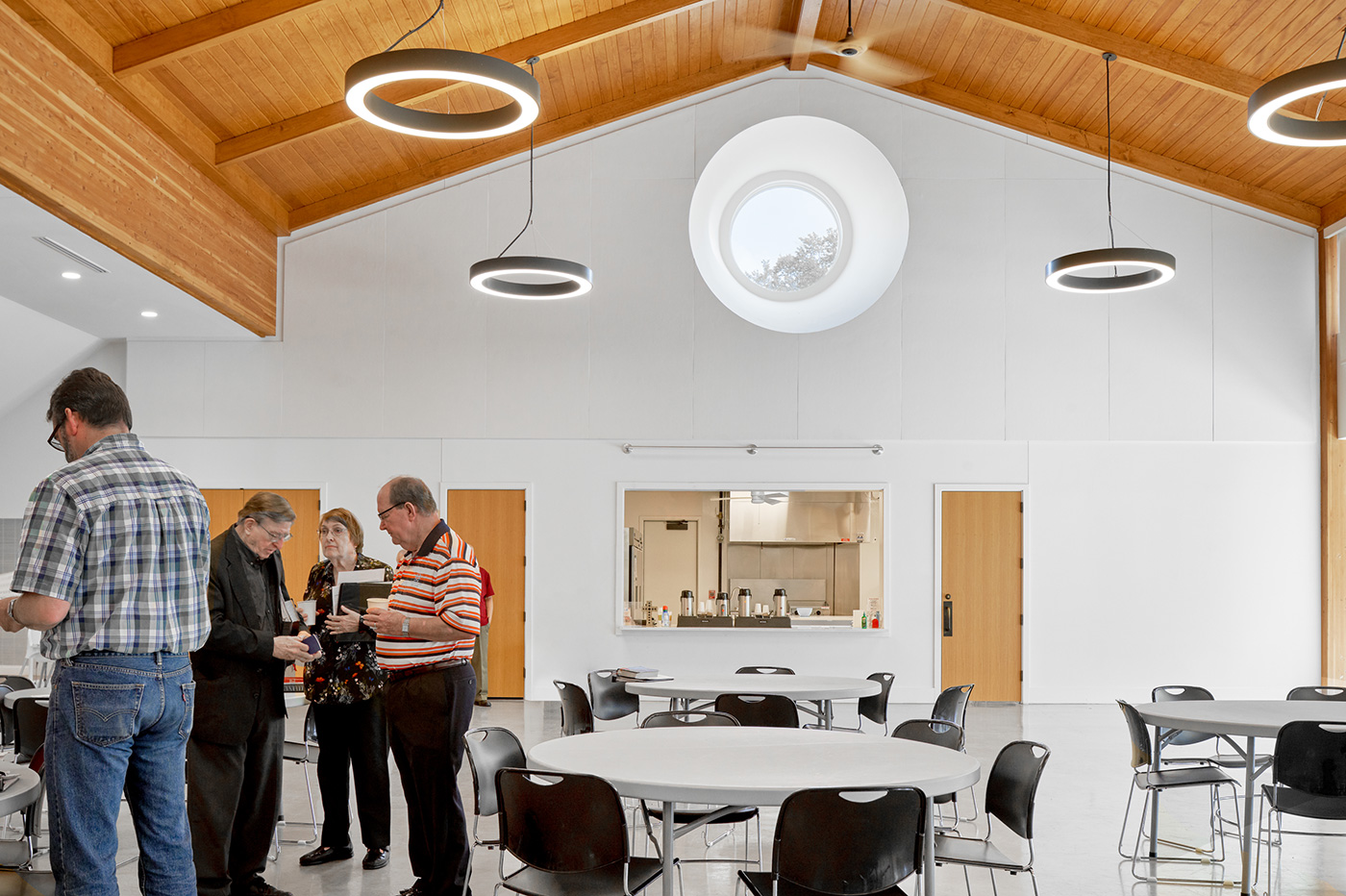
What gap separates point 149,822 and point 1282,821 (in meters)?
5.86

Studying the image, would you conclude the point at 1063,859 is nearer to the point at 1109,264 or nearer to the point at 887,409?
the point at 1109,264

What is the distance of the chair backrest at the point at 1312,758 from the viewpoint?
13.8 ft

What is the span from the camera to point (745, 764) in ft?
10.8

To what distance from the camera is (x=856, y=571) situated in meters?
11.4

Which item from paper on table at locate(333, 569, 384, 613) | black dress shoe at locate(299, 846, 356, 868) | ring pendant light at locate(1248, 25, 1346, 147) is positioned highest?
ring pendant light at locate(1248, 25, 1346, 147)

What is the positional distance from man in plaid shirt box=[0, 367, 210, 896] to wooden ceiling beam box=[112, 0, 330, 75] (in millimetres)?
4963

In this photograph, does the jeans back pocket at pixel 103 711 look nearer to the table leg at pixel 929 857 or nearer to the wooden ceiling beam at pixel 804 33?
the table leg at pixel 929 857

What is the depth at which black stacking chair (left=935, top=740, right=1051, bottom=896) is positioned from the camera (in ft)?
11.2

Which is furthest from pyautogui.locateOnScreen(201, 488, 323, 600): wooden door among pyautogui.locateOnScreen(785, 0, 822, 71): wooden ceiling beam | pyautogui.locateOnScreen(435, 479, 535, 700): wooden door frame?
pyautogui.locateOnScreen(785, 0, 822, 71): wooden ceiling beam

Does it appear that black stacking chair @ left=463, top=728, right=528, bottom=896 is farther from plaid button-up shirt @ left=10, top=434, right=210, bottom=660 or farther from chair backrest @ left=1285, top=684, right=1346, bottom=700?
chair backrest @ left=1285, top=684, right=1346, bottom=700

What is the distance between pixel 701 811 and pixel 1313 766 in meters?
2.56

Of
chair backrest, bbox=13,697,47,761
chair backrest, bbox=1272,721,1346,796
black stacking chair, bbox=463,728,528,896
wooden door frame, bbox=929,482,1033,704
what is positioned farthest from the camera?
wooden door frame, bbox=929,482,1033,704

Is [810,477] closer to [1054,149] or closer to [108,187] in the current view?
[1054,149]

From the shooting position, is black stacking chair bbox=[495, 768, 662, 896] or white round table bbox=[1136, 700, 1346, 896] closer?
black stacking chair bbox=[495, 768, 662, 896]
